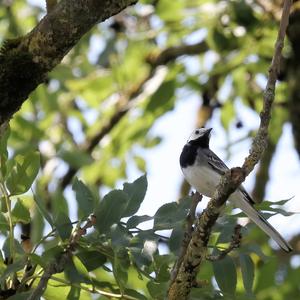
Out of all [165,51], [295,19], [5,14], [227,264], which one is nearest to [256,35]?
[295,19]

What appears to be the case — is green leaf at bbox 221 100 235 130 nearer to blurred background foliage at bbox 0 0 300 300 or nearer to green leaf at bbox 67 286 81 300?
blurred background foliage at bbox 0 0 300 300

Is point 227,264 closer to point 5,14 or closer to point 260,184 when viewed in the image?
point 260,184

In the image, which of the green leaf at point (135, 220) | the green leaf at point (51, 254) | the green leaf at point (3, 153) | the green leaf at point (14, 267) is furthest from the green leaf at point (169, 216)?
the green leaf at point (3, 153)

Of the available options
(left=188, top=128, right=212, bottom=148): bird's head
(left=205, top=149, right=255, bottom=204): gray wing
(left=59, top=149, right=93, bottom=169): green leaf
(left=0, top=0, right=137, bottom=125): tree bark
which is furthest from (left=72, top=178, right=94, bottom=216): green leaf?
(left=188, top=128, right=212, bottom=148): bird's head

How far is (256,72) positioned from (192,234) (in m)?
3.80

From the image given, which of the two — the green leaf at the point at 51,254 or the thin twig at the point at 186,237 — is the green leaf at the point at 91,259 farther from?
the thin twig at the point at 186,237

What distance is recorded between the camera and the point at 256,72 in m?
6.52

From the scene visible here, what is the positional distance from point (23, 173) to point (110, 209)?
424mm

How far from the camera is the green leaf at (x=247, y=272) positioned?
325 centimetres

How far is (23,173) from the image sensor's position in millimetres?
3367

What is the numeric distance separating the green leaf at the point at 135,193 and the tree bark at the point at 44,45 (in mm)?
562

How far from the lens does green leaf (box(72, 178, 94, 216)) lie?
328cm

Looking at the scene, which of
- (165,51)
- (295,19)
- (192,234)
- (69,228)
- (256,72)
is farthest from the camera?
(165,51)

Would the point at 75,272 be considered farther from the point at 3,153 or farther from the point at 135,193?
the point at 3,153
